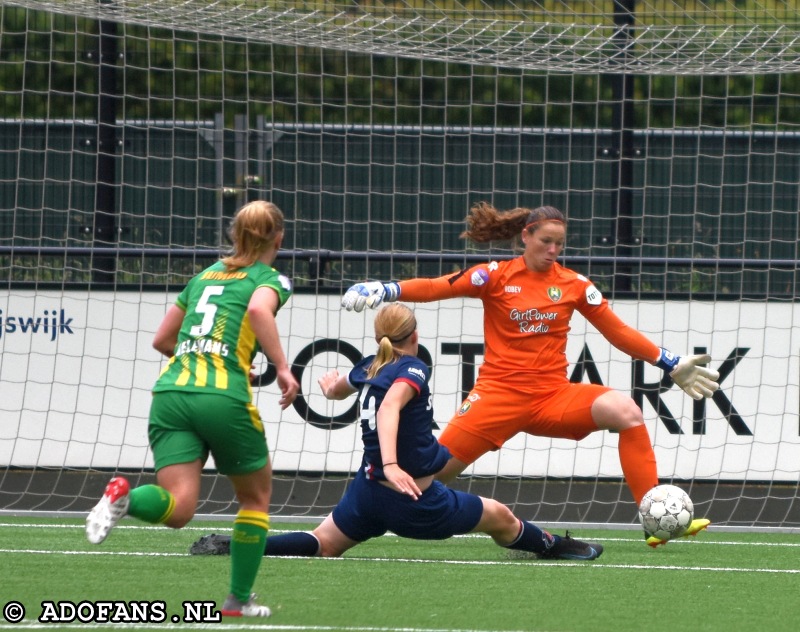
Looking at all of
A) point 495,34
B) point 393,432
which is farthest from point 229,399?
point 495,34

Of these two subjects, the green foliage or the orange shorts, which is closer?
the orange shorts

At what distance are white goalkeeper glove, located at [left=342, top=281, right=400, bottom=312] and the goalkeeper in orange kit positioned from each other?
0.03 metres

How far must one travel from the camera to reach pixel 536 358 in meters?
7.18

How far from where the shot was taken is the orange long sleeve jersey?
7164 millimetres

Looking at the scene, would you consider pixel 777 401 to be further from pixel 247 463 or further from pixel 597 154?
pixel 247 463

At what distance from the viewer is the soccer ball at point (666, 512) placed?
6.75 meters

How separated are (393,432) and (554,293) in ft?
6.30

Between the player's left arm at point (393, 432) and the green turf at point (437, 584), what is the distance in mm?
394

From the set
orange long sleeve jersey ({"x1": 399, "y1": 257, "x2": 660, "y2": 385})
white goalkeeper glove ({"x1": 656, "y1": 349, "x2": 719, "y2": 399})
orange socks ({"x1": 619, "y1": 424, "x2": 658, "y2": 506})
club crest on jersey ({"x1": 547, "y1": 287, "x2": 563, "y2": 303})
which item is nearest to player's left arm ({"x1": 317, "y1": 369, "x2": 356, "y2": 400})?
orange long sleeve jersey ({"x1": 399, "y1": 257, "x2": 660, "y2": 385})

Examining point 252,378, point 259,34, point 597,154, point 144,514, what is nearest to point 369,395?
point 252,378

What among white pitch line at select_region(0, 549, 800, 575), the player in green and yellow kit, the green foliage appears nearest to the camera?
the player in green and yellow kit

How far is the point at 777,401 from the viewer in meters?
9.10

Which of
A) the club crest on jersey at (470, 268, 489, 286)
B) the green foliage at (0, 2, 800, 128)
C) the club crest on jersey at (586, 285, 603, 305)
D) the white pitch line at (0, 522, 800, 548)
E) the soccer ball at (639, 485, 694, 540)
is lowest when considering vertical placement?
the white pitch line at (0, 522, 800, 548)

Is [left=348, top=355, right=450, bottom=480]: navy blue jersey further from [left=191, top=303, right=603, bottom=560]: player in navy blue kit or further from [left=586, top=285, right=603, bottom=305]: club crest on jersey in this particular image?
[left=586, top=285, right=603, bottom=305]: club crest on jersey
